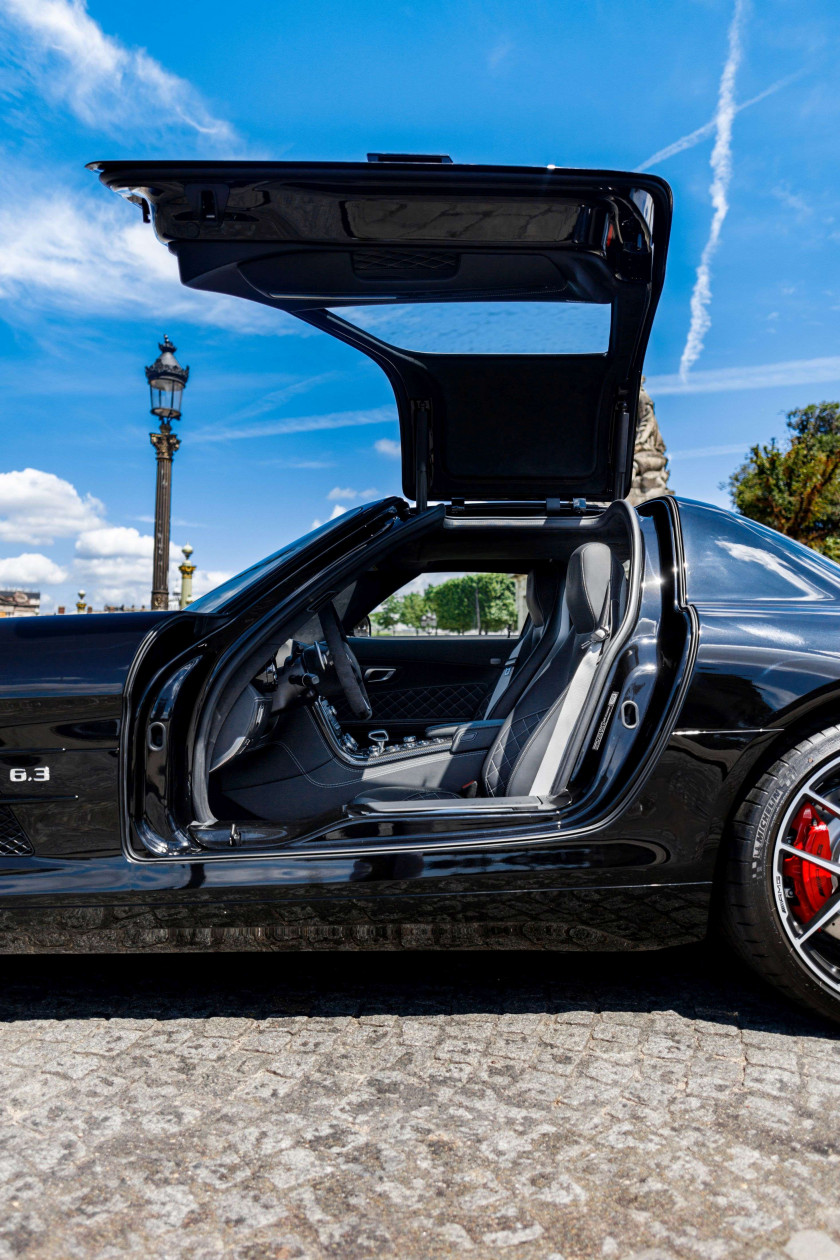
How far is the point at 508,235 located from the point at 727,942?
1969 mm

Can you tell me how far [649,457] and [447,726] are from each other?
735 inches

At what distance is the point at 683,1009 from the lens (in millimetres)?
2248

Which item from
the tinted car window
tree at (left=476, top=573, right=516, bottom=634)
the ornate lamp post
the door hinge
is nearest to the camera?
the tinted car window

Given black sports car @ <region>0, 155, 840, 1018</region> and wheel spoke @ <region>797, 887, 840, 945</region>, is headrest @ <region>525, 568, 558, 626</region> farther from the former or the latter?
wheel spoke @ <region>797, 887, 840, 945</region>

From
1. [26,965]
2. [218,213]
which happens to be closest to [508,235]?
[218,213]

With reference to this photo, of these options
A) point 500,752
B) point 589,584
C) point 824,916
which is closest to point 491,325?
point 589,584

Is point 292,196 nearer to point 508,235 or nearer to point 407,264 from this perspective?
point 407,264

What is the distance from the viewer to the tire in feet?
6.73

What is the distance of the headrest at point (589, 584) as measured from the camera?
259 cm

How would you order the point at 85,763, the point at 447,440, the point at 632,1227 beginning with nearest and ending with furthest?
1. the point at 632,1227
2. the point at 85,763
3. the point at 447,440

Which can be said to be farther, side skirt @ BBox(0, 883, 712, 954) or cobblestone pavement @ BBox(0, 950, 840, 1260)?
side skirt @ BBox(0, 883, 712, 954)

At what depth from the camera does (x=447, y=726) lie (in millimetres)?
3268

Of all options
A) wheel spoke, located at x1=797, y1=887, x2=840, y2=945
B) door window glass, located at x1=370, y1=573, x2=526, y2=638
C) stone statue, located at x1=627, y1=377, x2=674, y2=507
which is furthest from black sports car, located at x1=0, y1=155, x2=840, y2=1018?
stone statue, located at x1=627, y1=377, x2=674, y2=507

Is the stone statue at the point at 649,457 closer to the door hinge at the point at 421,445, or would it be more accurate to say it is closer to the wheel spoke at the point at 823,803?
the door hinge at the point at 421,445
